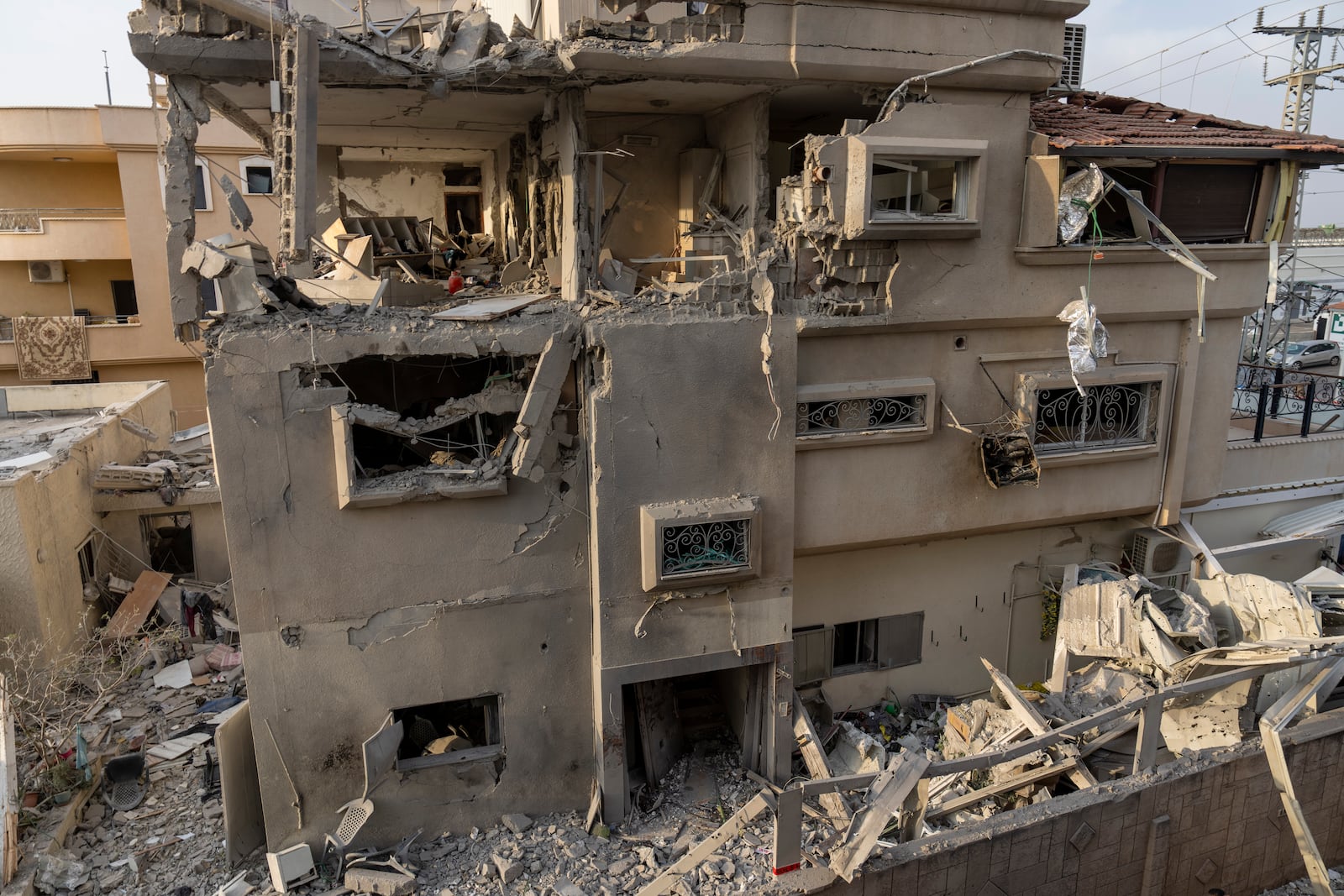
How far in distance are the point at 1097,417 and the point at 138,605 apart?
14.5 meters

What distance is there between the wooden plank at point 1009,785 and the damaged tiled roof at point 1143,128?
671 centimetres

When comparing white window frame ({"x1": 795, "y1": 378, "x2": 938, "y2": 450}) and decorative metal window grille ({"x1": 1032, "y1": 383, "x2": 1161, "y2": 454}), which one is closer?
white window frame ({"x1": 795, "y1": 378, "x2": 938, "y2": 450})

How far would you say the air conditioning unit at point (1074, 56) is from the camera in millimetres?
12477

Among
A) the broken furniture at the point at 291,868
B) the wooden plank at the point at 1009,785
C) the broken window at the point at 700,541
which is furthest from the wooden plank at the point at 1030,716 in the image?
the broken furniture at the point at 291,868

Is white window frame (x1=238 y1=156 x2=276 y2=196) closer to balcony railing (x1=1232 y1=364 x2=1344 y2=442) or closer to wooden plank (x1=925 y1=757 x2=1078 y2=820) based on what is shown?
wooden plank (x1=925 y1=757 x2=1078 y2=820)

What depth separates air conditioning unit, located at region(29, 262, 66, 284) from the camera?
2397 centimetres

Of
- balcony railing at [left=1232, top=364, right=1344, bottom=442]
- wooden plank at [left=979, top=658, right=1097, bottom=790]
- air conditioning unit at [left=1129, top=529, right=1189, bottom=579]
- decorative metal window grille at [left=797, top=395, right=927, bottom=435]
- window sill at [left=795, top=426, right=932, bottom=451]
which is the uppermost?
decorative metal window grille at [left=797, top=395, right=927, bottom=435]

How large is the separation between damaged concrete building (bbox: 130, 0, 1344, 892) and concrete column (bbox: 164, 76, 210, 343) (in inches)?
1.8

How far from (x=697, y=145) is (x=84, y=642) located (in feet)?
37.9

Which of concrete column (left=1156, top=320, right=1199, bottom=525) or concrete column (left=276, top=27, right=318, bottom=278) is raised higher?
concrete column (left=276, top=27, right=318, bottom=278)

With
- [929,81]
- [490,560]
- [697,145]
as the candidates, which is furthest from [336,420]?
[929,81]

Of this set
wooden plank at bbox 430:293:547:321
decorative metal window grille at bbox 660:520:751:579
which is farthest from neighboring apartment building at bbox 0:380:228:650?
decorative metal window grille at bbox 660:520:751:579

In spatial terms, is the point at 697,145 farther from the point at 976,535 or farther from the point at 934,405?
the point at 976,535

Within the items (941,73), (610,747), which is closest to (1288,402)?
(941,73)
